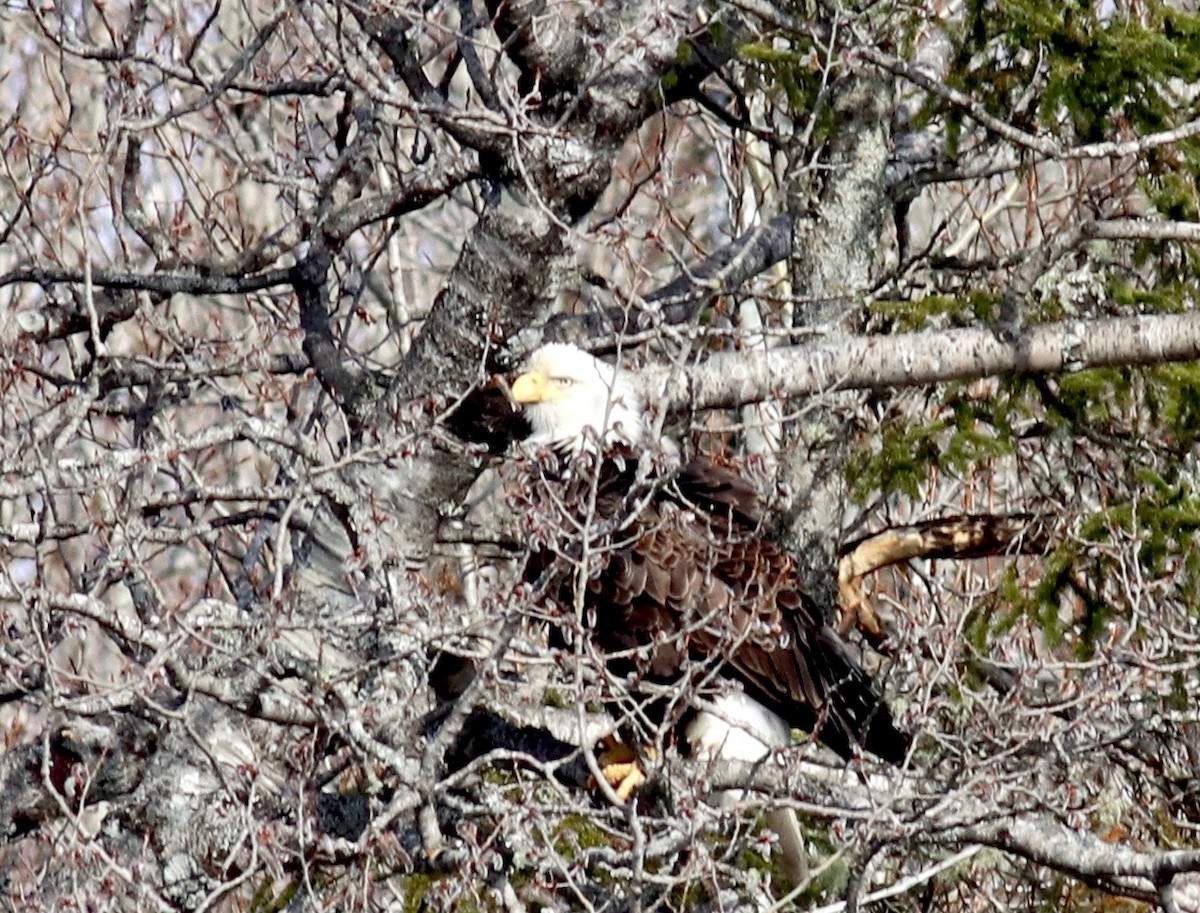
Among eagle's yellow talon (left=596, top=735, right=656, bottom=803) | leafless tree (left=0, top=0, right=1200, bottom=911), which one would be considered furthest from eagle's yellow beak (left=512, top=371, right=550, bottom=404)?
eagle's yellow talon (left=596, top=735, right=656, bottom=803)

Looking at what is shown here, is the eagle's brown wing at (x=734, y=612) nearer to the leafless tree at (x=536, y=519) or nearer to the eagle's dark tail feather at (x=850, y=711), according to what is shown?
the eagle's dark tail feather at (x=850, y=711)

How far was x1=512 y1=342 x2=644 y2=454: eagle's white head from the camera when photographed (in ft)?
17.6

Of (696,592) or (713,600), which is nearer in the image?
(696,592)

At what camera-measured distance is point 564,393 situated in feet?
18.1

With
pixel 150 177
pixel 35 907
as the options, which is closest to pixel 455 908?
pixel 35 907

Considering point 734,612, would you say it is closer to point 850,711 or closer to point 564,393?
point 850,711

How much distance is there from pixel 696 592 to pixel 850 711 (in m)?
0.63

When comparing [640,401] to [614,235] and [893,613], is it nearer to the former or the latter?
[614,235]

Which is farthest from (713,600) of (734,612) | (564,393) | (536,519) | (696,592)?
(536,519)

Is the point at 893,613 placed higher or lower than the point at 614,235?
lower

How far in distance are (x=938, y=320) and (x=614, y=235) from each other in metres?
1.25

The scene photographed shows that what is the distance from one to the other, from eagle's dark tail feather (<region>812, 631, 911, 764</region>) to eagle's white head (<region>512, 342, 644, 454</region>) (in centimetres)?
88

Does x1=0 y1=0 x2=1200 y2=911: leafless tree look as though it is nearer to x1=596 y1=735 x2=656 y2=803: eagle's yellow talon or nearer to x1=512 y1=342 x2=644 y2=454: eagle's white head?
x1=512 y1=342 x2=644 y2=454: eagle's white head

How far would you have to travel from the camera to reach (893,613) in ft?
23.2
